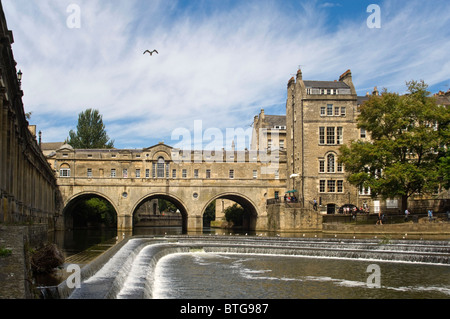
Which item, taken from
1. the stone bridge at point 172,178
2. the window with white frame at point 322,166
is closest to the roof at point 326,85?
the window with white frame at point 322,166

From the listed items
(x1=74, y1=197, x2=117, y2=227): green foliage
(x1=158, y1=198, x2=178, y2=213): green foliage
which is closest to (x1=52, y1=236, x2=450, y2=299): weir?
(x1=74, y1=197, x2=117, y2=227): green foliage

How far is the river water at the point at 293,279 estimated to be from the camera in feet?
49.2

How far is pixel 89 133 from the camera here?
86.5 meters

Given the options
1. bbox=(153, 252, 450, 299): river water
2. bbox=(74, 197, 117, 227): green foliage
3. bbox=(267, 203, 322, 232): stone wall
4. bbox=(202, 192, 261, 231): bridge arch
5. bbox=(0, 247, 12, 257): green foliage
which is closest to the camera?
bbox=(0, 247, 12, 257): green foliage

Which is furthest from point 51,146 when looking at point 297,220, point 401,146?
point 401,146

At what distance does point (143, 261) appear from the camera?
67.6 feet

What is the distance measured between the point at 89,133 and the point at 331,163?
153ft

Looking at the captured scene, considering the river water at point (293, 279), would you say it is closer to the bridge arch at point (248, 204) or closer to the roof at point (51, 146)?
the bridge arch at point (248, 204)

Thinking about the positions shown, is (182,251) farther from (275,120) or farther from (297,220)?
(275,120)

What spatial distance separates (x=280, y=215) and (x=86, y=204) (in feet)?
100

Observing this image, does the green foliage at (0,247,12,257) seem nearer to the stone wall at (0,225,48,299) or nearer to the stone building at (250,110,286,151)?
the stone wall at (0,225,48,299)

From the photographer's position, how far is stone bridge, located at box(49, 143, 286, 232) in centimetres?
5800

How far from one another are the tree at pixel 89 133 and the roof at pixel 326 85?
4169 cm

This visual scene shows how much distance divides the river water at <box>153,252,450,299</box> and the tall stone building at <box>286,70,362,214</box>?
1254 inches
